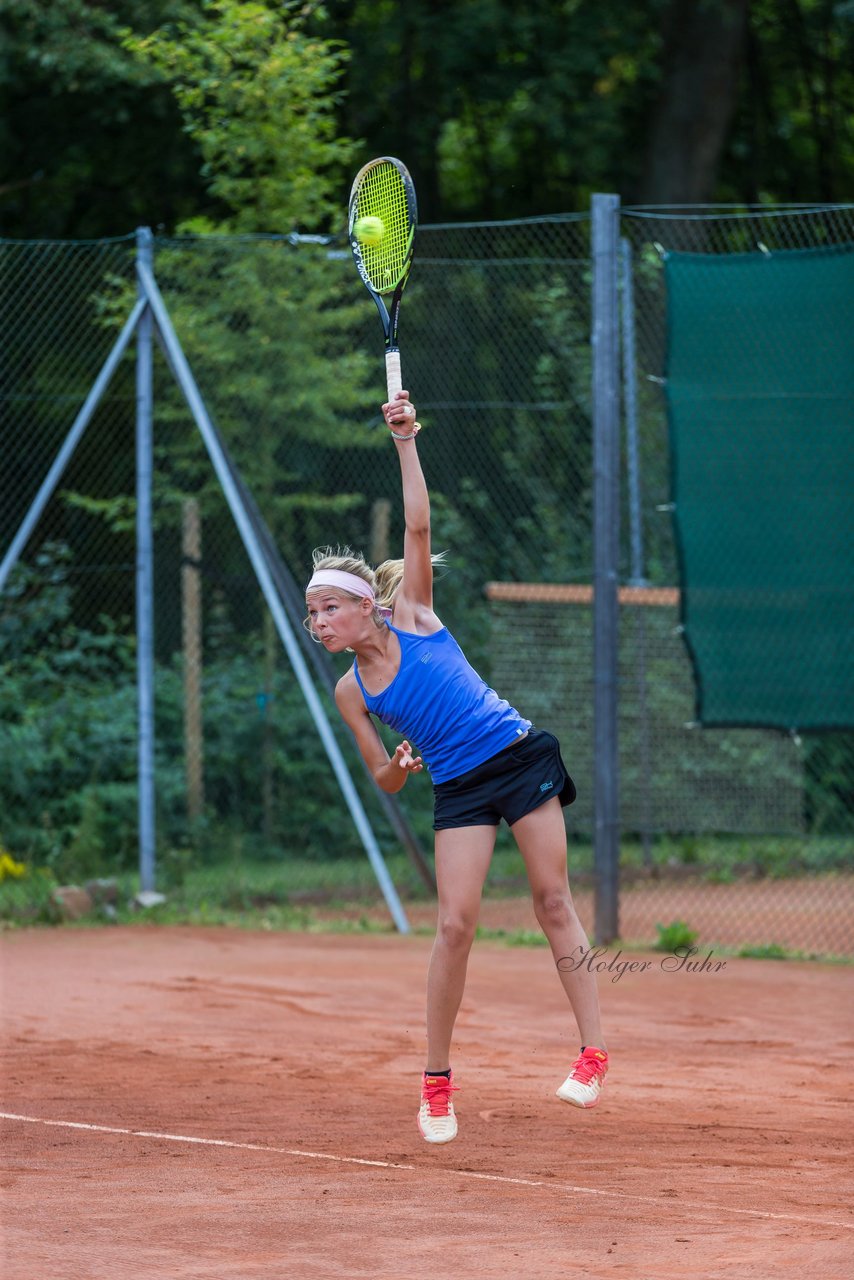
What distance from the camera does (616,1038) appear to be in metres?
6.23

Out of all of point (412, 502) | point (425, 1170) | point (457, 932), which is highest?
point (412, 502)

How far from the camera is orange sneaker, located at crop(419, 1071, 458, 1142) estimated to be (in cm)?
449

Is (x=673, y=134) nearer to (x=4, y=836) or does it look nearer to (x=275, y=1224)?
(x=4, y=836)

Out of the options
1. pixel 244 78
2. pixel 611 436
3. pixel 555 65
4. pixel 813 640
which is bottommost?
pixel 813 640

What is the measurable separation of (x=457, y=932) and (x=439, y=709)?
60cm

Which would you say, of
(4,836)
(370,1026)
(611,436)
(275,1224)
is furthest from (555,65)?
(275,1224)

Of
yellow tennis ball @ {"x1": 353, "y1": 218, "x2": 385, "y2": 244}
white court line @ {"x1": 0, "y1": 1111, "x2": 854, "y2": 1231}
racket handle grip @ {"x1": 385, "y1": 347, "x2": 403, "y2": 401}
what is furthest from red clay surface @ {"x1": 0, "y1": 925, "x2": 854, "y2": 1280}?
yellow tennis ball @ {"x1": 353, "y1": 218, "x2": 385, "y2": 244}

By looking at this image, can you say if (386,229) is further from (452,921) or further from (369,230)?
(452,921)

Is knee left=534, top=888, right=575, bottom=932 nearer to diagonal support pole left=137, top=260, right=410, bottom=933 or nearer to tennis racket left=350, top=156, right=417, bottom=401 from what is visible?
tennis racket left=350, top=156, right=417, bottom=401

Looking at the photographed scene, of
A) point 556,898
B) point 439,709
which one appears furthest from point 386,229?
point 556,898

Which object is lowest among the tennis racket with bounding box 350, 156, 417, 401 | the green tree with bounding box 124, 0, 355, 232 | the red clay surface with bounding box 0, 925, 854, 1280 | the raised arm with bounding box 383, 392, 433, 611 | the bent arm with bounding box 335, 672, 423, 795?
the red clay surface with bounding box 0, 925, 854, 1280

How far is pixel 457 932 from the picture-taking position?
4.50m

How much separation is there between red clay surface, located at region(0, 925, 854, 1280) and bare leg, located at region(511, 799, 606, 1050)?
1.25ft

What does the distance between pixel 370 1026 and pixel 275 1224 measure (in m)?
2.62
